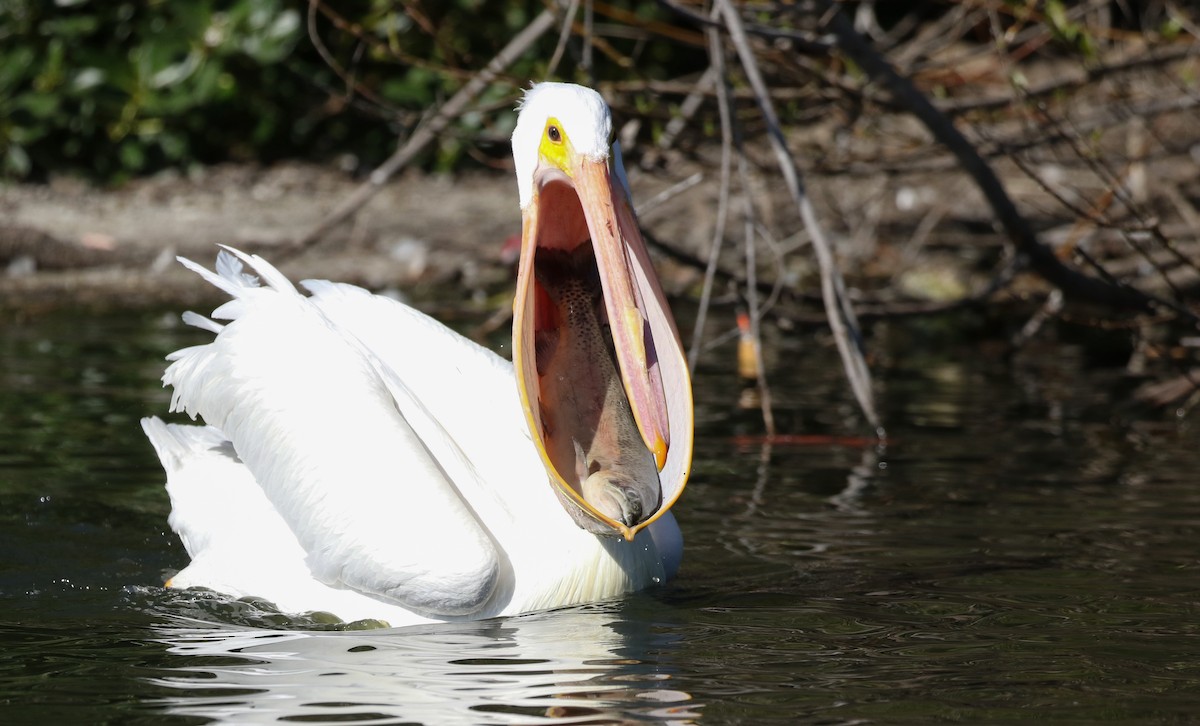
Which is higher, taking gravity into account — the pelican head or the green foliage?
the green foliage

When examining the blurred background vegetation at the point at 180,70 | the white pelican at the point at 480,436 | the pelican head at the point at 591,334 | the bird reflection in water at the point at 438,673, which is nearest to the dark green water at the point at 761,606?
the bird reflection in water at the point at 438,673

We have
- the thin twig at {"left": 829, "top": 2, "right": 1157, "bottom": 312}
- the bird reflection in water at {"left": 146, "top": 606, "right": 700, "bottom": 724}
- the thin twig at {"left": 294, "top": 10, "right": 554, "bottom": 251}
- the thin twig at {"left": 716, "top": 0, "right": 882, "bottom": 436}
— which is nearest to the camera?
the bird reflection in water at {"left": 146, "top": 606, "right": 700, "bottom": 724}

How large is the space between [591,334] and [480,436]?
0.42 m

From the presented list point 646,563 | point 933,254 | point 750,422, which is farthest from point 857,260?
point 646,563

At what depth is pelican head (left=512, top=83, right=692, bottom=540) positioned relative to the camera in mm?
3230

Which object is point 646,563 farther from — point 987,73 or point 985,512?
point 987,73

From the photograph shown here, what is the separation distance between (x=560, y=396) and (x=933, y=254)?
6067 millimetres

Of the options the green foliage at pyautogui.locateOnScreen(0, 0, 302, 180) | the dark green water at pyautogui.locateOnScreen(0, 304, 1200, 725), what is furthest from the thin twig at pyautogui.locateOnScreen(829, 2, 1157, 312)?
the green foliage at pyautogui.locateOnScreen(0, 0, 302, 180)

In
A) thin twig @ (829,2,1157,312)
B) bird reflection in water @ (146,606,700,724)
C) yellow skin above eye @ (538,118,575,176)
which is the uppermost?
thin twig @ (829,2,1157,312)

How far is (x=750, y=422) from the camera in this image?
584 centimetres

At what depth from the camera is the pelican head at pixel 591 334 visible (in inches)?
127

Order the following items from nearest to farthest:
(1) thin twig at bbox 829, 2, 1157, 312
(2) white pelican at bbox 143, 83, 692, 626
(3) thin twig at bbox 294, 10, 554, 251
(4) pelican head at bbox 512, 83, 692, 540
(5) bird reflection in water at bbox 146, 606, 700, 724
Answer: (5) bird reflection in water at bbox 146, 606, 700, 724
(4) pelican head at bbox 512, 83, 692, 540
(2) white pelican at bbox 143, 83, 692, 626
(1) thin twig at bbox 829, 2, 1157, 312
(3) thin twig at bbox 294, 10, 554, 251

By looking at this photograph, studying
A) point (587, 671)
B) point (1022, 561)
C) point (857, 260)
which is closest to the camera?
point (587, 671)

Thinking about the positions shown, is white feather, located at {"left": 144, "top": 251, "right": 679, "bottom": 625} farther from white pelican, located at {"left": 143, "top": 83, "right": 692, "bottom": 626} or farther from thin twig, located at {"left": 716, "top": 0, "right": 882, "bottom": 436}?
thin twig, located at {"left": 716, "top": 0, "right": 882, "bottom": 436}
